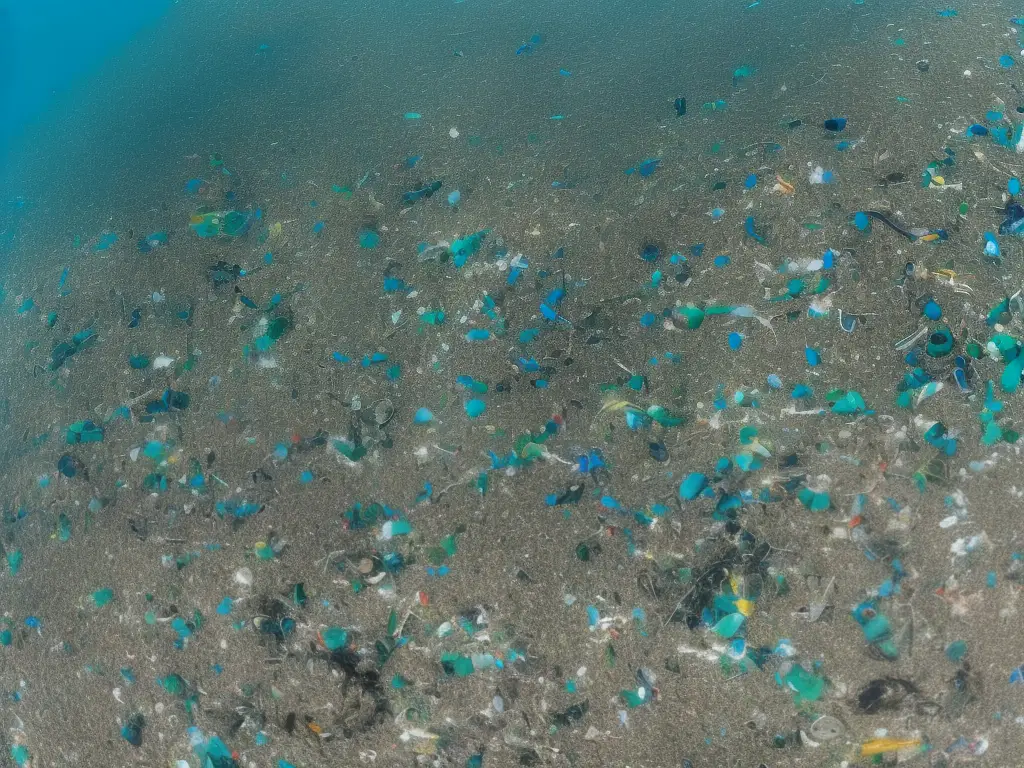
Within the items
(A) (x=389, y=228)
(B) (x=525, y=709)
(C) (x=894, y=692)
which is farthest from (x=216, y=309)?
(C) (x=894, y=692)

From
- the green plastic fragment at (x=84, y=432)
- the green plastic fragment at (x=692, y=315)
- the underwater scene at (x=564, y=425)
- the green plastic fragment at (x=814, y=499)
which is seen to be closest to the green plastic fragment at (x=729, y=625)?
the underwater scene at (x=564, y=425)

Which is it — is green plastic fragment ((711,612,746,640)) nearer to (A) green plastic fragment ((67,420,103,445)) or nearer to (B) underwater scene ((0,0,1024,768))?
(B) underwater scene ((0,0,1024,768))

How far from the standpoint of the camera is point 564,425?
4.14ft

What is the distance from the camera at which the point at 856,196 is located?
1.32 metres

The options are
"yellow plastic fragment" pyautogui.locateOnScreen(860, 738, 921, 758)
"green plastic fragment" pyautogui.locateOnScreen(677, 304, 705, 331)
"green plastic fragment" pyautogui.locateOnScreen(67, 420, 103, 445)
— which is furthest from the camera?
"green plastic fragment" pyautogui.locateOnScreen(67, 420, 103, 445)

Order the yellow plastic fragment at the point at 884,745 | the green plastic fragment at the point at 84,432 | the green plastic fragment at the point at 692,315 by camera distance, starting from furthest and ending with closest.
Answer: the green plastic fragment at the point at 84,432, the green plastic fragment at the point at 692,315, the yellow plastic fragment at the point at 884,745

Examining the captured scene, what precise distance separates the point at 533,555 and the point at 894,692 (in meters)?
0.62

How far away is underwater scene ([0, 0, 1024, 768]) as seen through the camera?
3.76ft

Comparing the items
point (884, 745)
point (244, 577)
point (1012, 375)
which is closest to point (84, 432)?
point (244, 577)

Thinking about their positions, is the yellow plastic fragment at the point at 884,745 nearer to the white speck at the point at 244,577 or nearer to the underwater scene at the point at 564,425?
the underwater scene at the point at 564,425

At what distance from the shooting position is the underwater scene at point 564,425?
45.2 inches

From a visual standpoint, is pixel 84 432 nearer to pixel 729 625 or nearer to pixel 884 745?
pixel 729 625

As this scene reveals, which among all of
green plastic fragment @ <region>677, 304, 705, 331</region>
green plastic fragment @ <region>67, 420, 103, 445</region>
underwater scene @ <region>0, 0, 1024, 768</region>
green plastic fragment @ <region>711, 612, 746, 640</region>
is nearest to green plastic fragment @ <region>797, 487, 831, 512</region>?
underwater scene @ <region>0, 0, 1024, 768</region>

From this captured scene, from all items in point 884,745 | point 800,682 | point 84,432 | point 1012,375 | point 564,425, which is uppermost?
point 84,432
